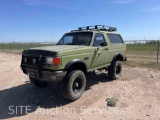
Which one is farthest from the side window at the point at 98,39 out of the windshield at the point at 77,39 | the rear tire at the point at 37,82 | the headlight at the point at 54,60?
the rear tire at the point at 37,82

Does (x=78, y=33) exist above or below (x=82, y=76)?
above

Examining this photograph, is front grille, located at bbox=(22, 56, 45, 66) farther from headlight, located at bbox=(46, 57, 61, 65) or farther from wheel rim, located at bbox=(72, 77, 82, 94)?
wheel rim, located at bbox=(72, 77, 82, 94)

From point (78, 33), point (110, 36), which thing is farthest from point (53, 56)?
point (110, 36)

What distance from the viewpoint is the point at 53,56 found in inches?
205

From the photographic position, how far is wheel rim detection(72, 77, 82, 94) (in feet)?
19.3

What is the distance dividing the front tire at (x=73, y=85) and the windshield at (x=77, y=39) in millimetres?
1289

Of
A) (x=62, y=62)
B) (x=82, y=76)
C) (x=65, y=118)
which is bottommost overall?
(x=65, y=118)

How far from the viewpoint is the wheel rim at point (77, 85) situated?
5.88 metres

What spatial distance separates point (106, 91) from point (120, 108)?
1.36 metres

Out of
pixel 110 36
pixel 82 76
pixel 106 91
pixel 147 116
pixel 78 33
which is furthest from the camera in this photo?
pixel 110 36

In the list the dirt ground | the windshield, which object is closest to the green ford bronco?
the windshield

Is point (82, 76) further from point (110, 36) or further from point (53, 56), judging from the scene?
point (110, 36)

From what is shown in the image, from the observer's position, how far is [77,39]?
6957mm

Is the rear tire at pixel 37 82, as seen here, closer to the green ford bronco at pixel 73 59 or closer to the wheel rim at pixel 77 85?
the green ford bronco at pixel 73 59
